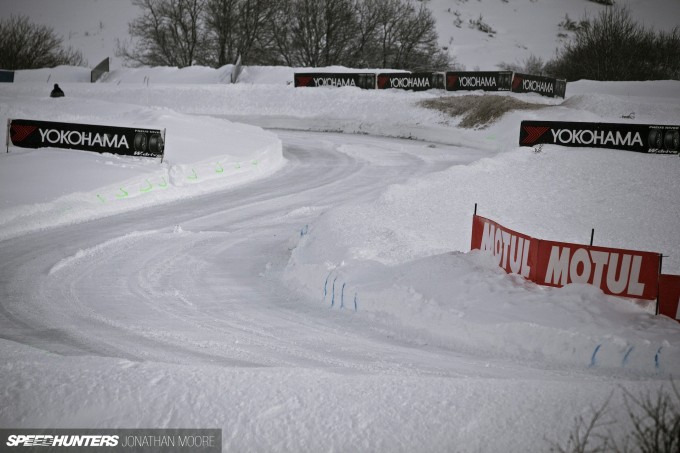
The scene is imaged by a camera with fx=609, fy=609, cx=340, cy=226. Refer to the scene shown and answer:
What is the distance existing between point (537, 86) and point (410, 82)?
7.13m

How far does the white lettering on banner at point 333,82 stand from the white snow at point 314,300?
1500 centimetres

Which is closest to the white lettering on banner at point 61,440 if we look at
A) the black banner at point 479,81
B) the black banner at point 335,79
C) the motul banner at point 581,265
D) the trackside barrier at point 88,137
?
the motul banner at point 581,265

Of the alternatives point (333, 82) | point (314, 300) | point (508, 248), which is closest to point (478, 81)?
point (333, 82)

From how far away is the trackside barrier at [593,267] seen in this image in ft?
22.4

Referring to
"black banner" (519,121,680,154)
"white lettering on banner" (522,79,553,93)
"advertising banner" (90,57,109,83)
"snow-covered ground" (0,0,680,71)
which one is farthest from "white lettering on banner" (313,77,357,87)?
"snow-covered ground" (0,0,680,71)

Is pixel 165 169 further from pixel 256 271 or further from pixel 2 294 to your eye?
pixel 2 294

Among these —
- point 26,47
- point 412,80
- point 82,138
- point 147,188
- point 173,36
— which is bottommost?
point 147,188

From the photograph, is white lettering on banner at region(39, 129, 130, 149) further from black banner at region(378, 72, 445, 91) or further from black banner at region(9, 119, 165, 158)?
black banner at region(378, 72, 445, 91)

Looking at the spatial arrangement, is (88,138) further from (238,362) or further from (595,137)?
(595,137)

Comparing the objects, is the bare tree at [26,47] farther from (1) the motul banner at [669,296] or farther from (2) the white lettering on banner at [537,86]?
(1) the motul banner at [669,296]

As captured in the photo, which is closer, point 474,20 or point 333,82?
point 333,82

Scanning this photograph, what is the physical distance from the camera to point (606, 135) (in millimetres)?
19578

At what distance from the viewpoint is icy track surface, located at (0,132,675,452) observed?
172 inches

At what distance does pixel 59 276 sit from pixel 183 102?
2878cm
